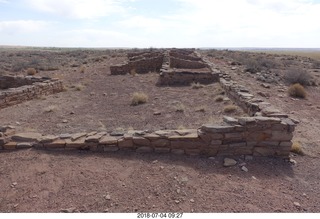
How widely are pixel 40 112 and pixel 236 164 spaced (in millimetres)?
6400

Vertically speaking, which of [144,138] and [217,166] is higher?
[144,138]

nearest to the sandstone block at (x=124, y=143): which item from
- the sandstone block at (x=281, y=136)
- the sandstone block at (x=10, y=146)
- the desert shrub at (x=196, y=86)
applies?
the sandstone block at (x=10, y=146)

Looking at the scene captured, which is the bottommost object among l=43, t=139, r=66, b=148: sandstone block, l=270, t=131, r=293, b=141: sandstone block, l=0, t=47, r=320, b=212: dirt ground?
l=0, t=47, r=320, b=212: dirt ground

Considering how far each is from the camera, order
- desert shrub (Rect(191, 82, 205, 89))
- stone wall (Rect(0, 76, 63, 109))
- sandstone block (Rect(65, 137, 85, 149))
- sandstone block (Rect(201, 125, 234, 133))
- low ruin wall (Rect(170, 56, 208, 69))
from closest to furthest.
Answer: sandstone block (Rect(201, 125, 234, 133)) → sandstone block (Rect(65, 137, 85, 149)) → stone wall (Rect(0, 76, 63, 109)) → desert shrub (Rect(191, 82, 205, 89)) → low ruin wall (Rect(170, 56, 208, 69))

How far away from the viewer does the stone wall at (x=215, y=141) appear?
4.91 m

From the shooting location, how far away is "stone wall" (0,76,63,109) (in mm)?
9109

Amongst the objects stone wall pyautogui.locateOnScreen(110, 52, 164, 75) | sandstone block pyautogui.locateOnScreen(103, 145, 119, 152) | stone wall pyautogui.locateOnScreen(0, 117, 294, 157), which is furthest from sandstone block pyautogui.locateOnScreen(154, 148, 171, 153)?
stone wall pyautogui.locateOnScreen(110, 52, 164, 75)

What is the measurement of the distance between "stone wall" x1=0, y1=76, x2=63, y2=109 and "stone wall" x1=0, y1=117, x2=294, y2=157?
5.09 metres

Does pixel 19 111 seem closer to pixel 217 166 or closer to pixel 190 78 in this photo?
pixel 217 166

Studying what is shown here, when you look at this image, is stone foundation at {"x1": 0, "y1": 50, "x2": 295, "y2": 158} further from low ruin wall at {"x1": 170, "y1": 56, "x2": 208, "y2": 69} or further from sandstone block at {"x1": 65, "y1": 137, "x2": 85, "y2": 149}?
low ruin wall at {"x1": 170, "y1": 56, "x2": 208, "y2": 69}

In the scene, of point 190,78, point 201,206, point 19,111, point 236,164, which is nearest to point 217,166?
point 236,164

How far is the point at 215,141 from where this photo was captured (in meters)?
4.91

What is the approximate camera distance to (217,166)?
4656 mm

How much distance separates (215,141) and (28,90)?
783cm
